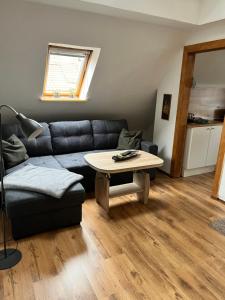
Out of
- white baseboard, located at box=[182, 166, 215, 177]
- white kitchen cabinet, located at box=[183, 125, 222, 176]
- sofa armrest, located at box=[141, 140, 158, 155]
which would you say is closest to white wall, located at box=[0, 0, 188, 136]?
sofa armrest, located at box=[141, 140, 158, 155]

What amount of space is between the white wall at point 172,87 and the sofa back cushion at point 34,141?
1.91 meters

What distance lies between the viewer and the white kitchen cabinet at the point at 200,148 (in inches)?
153

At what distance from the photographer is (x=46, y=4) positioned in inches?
97.6

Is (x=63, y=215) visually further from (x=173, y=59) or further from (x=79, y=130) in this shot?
(x=173, y=59)

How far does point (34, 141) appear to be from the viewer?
3436 millimetres

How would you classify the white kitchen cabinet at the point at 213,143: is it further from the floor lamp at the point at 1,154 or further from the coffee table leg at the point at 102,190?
the floor lamp at the point at 1,154

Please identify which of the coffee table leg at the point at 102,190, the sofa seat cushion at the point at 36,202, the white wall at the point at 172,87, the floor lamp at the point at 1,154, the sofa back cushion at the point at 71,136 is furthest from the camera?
the sofa back cushion at the point at 71,136

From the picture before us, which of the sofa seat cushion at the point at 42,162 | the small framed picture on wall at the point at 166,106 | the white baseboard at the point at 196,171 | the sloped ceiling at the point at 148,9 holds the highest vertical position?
the sloped ceiling at the point at 148,9

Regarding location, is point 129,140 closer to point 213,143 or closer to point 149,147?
point 149,147

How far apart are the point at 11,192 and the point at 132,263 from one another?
4.36ft

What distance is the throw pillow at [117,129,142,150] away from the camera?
379 centimetres

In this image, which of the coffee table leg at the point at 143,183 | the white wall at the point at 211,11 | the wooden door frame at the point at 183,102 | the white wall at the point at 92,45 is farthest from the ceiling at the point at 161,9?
the coffee table leg at the point at 143,183

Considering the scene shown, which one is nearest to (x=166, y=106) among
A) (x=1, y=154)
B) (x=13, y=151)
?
(x=13, y=151)

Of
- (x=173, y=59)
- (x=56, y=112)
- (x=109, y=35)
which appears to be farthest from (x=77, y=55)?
(x=173, y=59)
